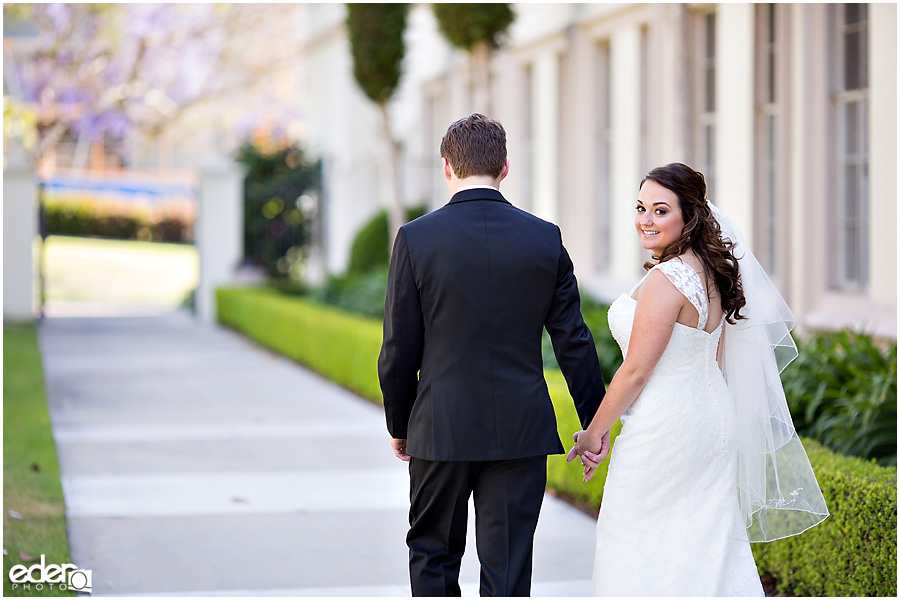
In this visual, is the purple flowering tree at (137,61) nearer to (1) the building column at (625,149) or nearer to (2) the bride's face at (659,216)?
(1) the building column at (625,149)

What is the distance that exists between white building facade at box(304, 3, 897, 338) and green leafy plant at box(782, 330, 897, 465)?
142cm

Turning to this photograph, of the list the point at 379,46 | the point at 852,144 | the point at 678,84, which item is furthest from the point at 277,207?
the point at 852,144

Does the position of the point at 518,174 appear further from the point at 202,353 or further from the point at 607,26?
the point at 202,353

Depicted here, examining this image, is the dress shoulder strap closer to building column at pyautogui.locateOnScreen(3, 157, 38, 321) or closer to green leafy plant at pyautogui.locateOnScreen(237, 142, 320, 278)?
building column at pyautogui.locateOnScreen(3, 157, 38, 321)

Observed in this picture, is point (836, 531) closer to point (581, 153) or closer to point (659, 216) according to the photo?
point (659, 216)

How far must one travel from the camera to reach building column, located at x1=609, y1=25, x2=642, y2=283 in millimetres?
11523

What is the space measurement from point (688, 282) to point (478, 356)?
738mm

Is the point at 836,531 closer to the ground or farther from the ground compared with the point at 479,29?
closer to the ground

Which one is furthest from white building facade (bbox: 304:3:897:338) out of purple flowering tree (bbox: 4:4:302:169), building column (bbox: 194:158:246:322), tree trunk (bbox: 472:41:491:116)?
purple flowering tree (bbox: 4:4:302:169)

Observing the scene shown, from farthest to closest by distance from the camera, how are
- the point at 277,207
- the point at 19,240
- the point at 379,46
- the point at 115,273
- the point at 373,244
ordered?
the point at 115,273 < the point at 277,207 < the point at 373,244 < the point at 19,240 < the point at 379,46

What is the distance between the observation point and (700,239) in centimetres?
369

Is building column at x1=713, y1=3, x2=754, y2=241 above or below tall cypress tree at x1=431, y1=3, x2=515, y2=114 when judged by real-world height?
below

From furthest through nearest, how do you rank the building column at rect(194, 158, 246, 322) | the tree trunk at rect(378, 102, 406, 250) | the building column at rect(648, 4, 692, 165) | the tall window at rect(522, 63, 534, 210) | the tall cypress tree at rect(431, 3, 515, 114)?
the building column at rect(194, 158, 246, 322), the tall window at rect(522, 63, 534, 210), the tree trunk at rect(378, 102, 406, 250), the tall cypress tree at rect(431, 3, 515, 114), the building column at rect(648, 4, 692, 165)

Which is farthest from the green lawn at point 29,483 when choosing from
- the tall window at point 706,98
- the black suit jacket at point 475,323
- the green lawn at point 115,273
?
the green lawn at point 115,273
